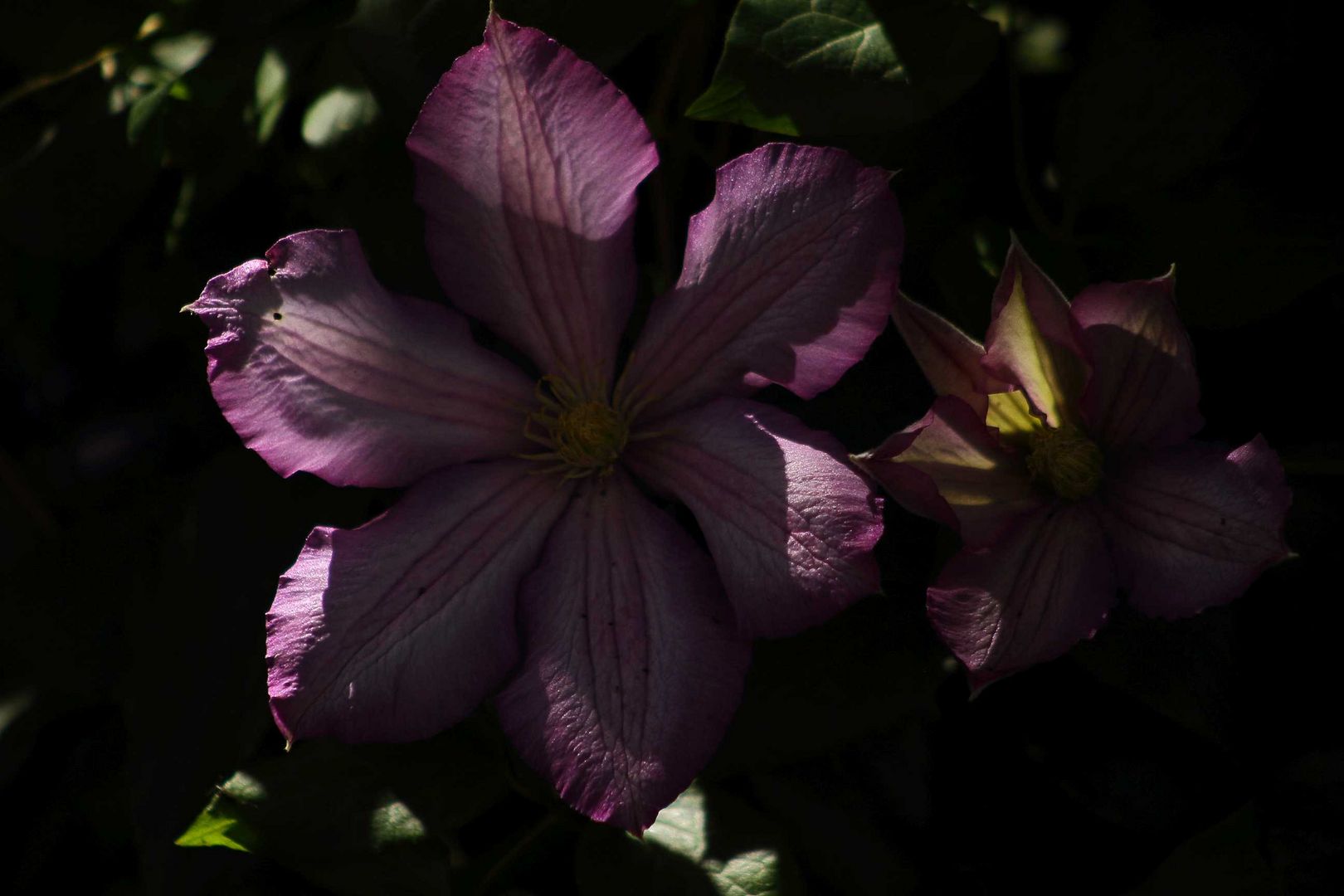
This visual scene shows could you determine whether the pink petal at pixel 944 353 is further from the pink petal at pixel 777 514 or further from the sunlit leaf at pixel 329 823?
the sunlit leaf at pixel 329 823

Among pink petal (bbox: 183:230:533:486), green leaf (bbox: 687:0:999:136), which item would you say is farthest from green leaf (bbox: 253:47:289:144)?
green leaf (bbox: 687:0:999:136)

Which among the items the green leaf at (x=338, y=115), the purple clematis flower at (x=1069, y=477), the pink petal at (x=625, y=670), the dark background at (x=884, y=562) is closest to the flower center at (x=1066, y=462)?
the purple clematis flower at (x=1069, y=477)

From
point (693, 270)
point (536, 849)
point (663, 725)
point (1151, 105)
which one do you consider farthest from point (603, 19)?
point (536, 849)

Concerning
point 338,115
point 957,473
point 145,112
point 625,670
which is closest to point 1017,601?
point 957,473

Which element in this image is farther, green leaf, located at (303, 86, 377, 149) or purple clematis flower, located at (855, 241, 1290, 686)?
green leaf, located at (303, 86, 377, 149)

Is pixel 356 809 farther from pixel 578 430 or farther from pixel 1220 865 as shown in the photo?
pixel 1220 865

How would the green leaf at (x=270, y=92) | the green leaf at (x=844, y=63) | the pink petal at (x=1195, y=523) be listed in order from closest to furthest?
the pink petal at (x=1195, y=523), the green leaf at (x=844, y=63), the green leaf at (x=270, y=92)

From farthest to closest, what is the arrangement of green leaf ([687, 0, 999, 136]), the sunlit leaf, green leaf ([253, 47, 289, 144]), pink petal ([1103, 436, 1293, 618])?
1. green leaf ([253, 47, 289, 144])
2. the sunlit leaf
3. green leaf ([687, 0, 999, 136])
4. pink petal ([1103, 436, 1293, 618])

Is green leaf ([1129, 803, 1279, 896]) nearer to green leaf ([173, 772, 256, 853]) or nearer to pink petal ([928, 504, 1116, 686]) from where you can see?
pink petal ([928, 504, 1116, 686])
